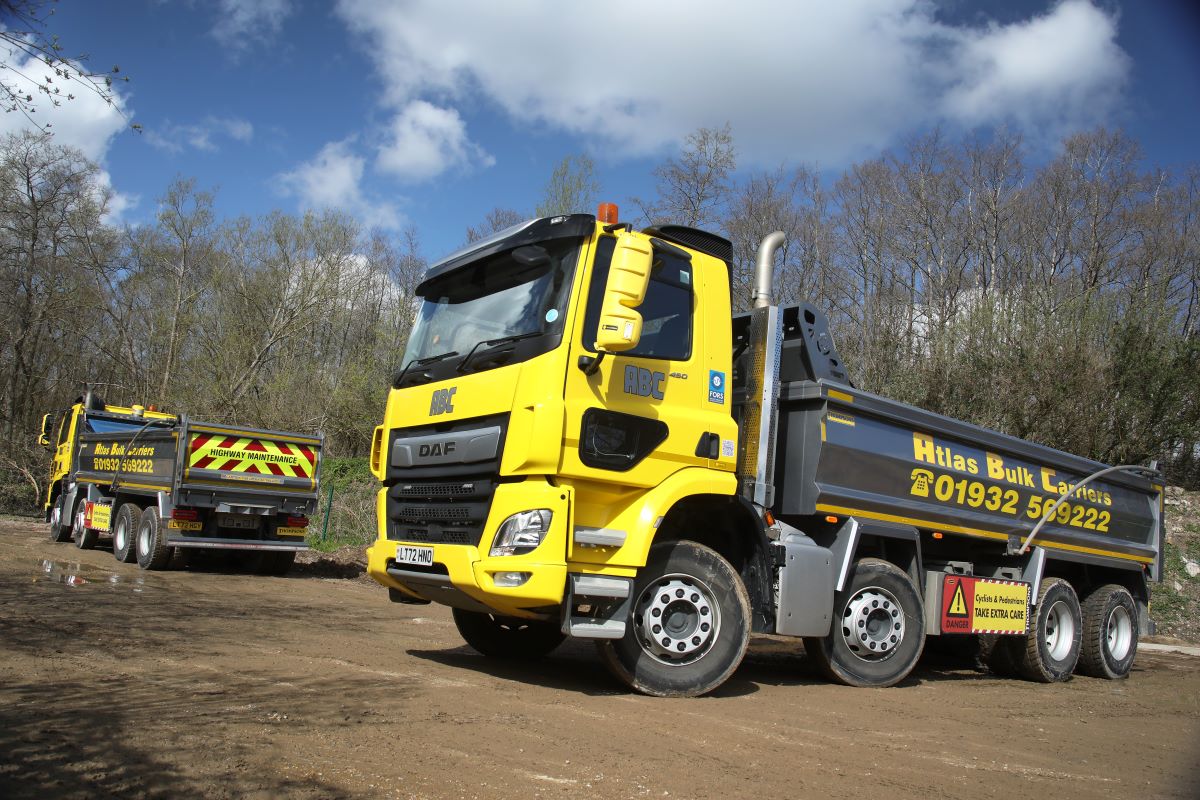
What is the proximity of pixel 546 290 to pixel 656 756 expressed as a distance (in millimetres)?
2952

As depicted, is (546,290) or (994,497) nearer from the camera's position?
(546,290)

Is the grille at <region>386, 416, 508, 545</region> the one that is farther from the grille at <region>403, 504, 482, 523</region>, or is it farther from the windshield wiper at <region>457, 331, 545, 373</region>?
the windshield wiper at <region>457, 331, 545, 373</region>

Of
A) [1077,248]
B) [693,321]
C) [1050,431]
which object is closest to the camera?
[693,321]

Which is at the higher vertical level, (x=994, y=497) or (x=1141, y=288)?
(x=1141, y=288)

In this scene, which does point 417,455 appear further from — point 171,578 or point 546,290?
point 171,578

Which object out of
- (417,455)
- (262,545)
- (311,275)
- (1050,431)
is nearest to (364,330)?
(311,275)

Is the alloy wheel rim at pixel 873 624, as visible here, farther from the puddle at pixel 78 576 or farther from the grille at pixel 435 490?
the puddle at pixel 78 576

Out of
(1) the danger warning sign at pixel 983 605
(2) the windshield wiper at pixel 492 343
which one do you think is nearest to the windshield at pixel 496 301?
(2) the windshield wiper at pixel 492 343

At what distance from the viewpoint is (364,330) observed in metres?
32.3

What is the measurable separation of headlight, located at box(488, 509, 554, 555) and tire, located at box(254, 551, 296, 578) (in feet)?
32.4

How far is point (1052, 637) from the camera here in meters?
8.77

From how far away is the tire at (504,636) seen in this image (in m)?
7.38

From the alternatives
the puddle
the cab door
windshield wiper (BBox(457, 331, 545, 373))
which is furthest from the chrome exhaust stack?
the puddle

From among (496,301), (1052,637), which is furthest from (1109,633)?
(496,301)
